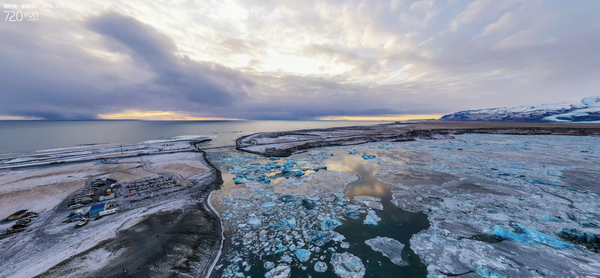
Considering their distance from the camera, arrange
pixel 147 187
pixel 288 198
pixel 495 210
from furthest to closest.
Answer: pixel 147 187, pixel 288 198, pixel 495 210

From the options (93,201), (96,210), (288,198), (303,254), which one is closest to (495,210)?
(303,254)

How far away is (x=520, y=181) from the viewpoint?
1473 cm

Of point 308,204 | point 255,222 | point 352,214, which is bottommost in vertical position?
point 255,222

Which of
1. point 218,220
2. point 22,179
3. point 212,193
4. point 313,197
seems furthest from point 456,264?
point 22,179

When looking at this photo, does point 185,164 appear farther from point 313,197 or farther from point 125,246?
point 313,197

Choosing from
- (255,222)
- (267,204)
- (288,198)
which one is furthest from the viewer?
(288,198)

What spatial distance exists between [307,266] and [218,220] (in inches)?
247

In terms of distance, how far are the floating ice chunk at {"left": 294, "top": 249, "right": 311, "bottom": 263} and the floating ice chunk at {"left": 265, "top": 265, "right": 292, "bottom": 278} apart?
648 mm

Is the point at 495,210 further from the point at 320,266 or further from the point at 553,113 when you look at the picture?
the point at 553,113

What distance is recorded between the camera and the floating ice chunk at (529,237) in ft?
25.6

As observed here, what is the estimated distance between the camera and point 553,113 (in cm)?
12438

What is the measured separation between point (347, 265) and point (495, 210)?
10490 millimetres

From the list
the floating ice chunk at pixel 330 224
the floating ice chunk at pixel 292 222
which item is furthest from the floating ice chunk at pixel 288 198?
the floating ice chunk at pixel 330 224

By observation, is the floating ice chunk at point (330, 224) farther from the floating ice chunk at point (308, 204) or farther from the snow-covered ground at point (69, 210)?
the snow-covered ground at point (69, 210)
